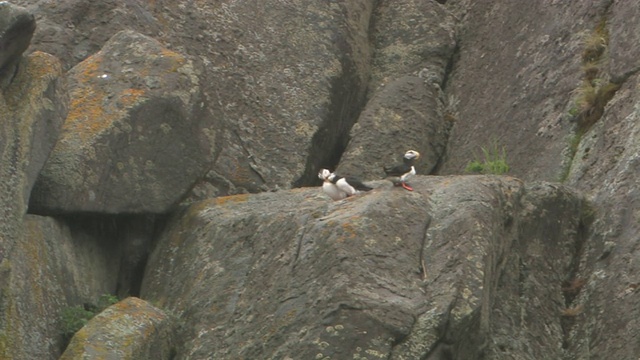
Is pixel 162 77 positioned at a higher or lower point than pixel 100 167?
higher

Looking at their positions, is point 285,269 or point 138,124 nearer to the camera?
point 285,269

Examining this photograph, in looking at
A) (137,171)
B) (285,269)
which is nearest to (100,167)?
(137,171)

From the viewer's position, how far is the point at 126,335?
16.6 m

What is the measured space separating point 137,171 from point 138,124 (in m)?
0.53

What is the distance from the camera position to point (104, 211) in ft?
60.1

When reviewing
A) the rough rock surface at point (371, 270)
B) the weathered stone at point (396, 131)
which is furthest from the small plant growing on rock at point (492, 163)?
the rough rock surface at point (371, 270)

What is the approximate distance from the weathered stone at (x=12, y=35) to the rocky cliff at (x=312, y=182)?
22mm

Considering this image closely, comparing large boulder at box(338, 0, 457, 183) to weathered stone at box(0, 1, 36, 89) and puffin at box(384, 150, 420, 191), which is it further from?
weathered stone at box(0, 1, 36, 89)

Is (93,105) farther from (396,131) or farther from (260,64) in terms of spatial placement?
(396,131)

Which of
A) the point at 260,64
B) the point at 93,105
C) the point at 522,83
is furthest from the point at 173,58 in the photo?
the point at 522,83

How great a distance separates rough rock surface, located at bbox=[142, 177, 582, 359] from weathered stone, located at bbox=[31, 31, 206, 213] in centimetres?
57

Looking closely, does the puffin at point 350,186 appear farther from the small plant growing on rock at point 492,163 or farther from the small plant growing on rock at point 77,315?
the small plant growing on rock at point 492,163

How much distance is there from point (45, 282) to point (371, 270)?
334 cm

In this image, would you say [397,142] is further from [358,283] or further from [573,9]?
[358,283]
